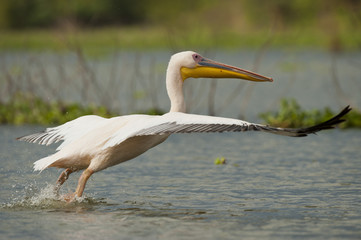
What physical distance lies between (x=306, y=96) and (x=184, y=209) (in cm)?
1299

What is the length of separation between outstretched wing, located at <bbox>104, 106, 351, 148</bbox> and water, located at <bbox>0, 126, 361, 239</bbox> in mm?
720

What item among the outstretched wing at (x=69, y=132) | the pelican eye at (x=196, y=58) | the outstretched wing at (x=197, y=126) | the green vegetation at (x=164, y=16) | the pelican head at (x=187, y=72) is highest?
the green vegetation at (x=164, y=16)

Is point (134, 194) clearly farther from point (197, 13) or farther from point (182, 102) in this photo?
point (197, 13)

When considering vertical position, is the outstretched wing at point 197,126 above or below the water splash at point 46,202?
above

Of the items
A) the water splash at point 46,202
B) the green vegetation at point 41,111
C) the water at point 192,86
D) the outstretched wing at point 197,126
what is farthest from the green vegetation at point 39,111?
the outstretched wing at point 197,126

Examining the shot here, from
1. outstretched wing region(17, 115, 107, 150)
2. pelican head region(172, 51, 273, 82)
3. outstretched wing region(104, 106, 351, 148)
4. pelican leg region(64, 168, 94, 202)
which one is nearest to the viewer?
outstretched wing region(104, 106, 351, 148)

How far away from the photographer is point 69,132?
717 centimetres

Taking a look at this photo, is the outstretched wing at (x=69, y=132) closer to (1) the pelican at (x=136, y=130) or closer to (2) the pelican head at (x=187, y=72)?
(1) the pelican at (x=136, y=130)

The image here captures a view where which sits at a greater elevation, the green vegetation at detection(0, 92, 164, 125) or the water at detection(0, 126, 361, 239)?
the green vegetation at detection(0, 92, 164, 125)

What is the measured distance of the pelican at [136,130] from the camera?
6055 millimetres

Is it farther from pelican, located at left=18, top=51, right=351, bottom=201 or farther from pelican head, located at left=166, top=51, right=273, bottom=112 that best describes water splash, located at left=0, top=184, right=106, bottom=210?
pelican head, located at left=166, top=51, right=273, bottom=112

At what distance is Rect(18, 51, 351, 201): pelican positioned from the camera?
19.9ft

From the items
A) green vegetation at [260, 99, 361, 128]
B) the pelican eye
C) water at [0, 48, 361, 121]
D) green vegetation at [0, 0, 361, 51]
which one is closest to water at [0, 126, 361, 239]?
green vegetation at [260, 99, 361, 128]

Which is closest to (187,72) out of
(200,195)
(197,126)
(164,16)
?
(200,195)
